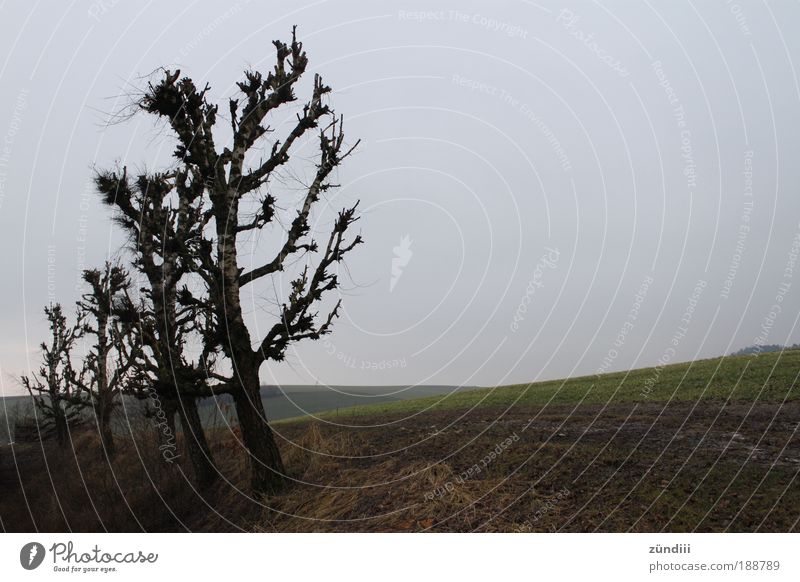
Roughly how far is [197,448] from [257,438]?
15.6ft

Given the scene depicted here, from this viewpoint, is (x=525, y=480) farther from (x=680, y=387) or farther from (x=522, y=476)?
(x=680, y=387)

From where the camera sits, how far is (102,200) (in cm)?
2052

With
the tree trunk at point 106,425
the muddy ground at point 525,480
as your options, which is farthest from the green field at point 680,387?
the tree trunk at point 106,425

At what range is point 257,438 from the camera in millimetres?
14000

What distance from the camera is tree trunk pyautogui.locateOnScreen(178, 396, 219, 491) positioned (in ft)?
57.2

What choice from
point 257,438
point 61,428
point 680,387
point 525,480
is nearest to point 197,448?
point 257,438

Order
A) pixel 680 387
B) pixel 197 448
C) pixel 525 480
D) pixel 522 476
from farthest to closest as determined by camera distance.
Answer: pixel 680 387 → pixel 197 448 → pixel 522 476 → pixel 525 480

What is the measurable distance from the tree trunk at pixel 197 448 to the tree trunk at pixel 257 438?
3.84m

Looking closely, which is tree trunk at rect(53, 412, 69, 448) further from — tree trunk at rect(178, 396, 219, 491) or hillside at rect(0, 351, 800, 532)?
tree trunk at rect(178, 396, 219, 491)
